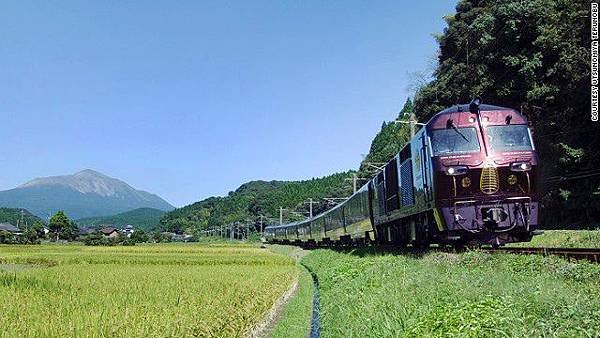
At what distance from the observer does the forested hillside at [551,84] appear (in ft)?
87.1

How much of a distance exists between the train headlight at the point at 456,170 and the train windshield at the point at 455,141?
0.44 metres

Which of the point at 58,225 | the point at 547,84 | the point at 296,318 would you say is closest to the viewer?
the point at 296,318

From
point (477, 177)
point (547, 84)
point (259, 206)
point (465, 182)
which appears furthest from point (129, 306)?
point (259, 206)

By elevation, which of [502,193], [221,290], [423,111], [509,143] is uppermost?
[423,111]

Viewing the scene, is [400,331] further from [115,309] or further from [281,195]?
[281,195]

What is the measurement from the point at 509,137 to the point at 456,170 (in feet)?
5.57

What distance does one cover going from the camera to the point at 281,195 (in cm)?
13462

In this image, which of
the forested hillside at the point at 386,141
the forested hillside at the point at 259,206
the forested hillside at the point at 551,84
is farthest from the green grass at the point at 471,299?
the forested hillside at the point at 259,206

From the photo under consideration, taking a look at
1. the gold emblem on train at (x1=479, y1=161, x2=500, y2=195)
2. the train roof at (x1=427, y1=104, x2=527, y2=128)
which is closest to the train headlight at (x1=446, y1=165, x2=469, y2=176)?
the gold emblem on train at (x1=479, y1=161, x2=500, y2=195)

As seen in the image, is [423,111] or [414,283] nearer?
[414,283]

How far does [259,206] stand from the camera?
13825 cm

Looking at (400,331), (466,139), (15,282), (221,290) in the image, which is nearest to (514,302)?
(400,331)

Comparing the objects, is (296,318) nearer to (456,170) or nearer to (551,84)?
(456,170)

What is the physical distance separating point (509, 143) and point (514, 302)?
838 cm
